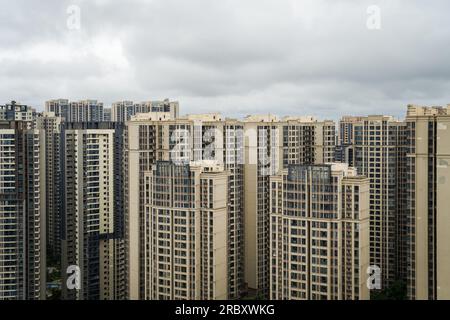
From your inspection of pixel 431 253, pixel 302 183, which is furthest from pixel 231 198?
pixel 431 253

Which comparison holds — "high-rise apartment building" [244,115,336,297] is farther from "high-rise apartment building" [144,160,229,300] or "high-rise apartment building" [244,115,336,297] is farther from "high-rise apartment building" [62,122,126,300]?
"high-rise apartment building" [62,122,126,300]

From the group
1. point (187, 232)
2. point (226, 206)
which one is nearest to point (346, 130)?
point (226, 206)

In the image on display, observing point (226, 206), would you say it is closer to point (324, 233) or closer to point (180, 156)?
point (324, 233)

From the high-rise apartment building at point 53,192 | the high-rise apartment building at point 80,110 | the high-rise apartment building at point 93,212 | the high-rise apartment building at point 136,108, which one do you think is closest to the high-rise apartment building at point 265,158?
the high-rise apartment building at point 93,212

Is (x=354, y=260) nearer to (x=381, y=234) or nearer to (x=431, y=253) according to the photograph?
(x=431, y=253)

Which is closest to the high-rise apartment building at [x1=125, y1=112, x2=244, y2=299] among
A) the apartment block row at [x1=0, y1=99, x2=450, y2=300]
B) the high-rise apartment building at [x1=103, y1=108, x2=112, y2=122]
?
the apartment block row at [x1=0, y1=99, x2=450, y2=300]

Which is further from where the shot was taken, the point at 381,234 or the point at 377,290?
the point at 381,234

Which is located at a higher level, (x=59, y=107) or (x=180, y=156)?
(x=59, y=107)
